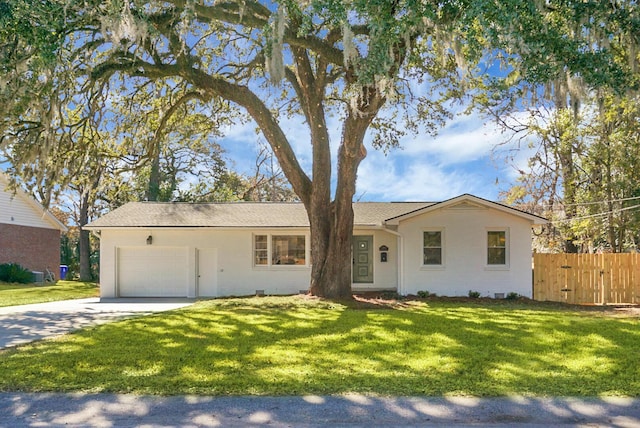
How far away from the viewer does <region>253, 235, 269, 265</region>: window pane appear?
1725 cm

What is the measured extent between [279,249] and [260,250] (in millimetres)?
682

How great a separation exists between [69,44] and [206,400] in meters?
9.00

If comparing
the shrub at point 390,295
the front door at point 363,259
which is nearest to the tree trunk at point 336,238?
the shrub at point 390,295

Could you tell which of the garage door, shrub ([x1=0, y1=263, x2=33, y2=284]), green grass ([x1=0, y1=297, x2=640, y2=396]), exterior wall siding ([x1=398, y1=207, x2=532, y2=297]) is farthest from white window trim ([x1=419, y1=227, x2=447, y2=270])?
shrub ([x1=0, y1=263, x2=33, y2=284])

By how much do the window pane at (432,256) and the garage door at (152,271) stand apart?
838 centimetres

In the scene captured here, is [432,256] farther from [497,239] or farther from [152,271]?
[152,271]

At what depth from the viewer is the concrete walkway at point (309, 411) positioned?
14.4 ft

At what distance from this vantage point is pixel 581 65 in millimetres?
7027

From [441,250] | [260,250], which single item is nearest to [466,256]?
[441,250]

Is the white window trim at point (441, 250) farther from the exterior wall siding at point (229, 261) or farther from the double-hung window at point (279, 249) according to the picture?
the double-hung window at point (279, 249)

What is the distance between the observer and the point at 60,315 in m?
11.9

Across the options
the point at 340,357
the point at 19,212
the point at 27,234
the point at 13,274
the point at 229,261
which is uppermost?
the point at 19,212

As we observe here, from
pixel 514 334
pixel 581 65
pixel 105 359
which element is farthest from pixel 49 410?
pixel 581 65

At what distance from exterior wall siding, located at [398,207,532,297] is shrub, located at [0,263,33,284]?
60.5 feet
